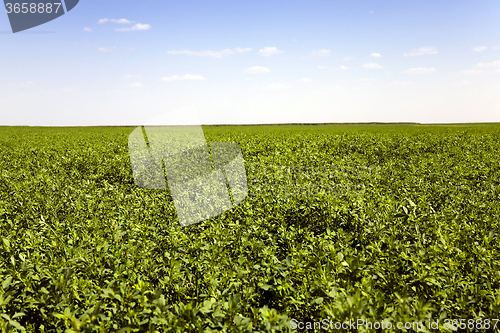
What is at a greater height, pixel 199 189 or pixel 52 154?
pixel 52 154

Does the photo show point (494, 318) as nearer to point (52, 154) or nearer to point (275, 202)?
point (275, 202)

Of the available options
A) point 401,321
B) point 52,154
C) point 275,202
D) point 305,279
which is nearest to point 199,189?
point 275,202

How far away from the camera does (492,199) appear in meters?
6.07

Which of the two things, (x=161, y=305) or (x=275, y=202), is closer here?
(x=161, y=305)

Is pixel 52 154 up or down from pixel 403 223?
up

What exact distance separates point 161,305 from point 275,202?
3421 millimetres

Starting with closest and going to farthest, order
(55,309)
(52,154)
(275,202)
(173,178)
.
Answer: (55,309) < (275,202) < (173,178) < (52,154)

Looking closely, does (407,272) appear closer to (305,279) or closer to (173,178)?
(305,279)

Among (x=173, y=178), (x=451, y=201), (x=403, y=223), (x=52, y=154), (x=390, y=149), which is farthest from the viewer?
(x=390, y=149)

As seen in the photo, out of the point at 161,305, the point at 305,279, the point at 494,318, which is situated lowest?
the point at 494,318

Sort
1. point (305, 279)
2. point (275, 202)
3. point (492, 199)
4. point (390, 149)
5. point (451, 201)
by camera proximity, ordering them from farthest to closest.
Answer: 1. point (390, 149)
2. point (492, 199)
3. point (451, 201)
4. point (275, 202)
5. point (305, 279)

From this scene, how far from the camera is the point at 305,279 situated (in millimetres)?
2551

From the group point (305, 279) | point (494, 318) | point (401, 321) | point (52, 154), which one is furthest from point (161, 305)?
point (52, 154)

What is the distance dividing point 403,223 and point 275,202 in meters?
2.15
